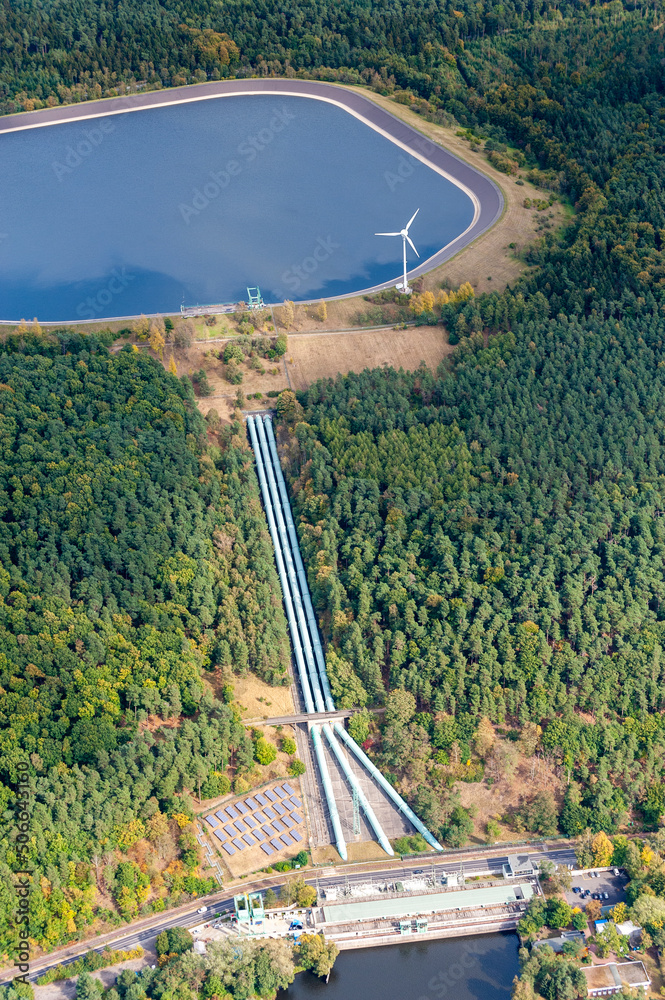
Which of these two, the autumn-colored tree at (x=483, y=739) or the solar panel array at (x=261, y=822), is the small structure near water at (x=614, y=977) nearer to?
the autumn-colored tree at (x=483, y=739)

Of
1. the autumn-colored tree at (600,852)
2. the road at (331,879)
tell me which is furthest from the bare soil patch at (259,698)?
the autumn-colored tree at (600,852)

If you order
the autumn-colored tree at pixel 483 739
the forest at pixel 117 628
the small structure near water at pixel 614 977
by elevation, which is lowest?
the small structure near water at pixel 614 977

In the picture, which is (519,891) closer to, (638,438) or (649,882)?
(649,882)

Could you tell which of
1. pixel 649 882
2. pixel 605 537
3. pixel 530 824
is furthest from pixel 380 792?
pixel 605 537

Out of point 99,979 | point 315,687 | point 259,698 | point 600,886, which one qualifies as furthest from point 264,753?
point 600,886

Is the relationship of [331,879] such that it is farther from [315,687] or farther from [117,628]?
[117,628]

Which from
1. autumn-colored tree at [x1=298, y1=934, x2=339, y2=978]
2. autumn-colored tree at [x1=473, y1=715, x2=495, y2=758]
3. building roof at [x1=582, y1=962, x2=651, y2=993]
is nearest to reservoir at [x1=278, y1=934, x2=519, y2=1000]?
autumn-colored tree at [x1=298, y1=934, x2=339, y2=978]
